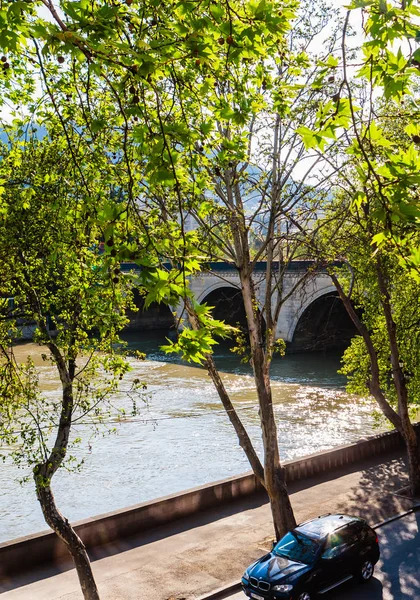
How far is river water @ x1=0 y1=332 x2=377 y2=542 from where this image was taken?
20.4 meters

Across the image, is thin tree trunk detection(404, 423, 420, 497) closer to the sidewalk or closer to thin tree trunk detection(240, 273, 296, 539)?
the sidewalk

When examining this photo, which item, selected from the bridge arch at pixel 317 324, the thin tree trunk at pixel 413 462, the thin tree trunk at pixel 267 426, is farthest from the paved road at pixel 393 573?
the bridge arch at pixel 317 324

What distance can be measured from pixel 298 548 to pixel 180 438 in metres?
14.2

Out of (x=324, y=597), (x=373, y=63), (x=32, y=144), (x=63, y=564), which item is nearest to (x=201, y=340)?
(x=373, y=63)

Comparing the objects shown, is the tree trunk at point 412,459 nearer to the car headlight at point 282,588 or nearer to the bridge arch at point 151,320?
the car headlight at point 282,588

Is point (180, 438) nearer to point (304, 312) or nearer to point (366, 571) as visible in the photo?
point (366, 571)

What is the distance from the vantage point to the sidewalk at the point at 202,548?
12851 mm

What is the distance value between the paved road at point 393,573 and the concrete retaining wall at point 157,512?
3.69 metres

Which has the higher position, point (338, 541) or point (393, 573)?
point (338, 541)

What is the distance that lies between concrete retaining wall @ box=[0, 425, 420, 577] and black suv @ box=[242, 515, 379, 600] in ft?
13.3

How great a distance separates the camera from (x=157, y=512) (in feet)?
53.0

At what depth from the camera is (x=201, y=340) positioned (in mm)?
4086

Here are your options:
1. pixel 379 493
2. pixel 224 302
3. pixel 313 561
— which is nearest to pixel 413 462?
pixel 379 493

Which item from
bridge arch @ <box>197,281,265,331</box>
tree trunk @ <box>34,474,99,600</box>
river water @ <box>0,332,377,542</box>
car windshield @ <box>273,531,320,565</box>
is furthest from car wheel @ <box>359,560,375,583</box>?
bridge arch @ <box>197,281,265,331</box>
